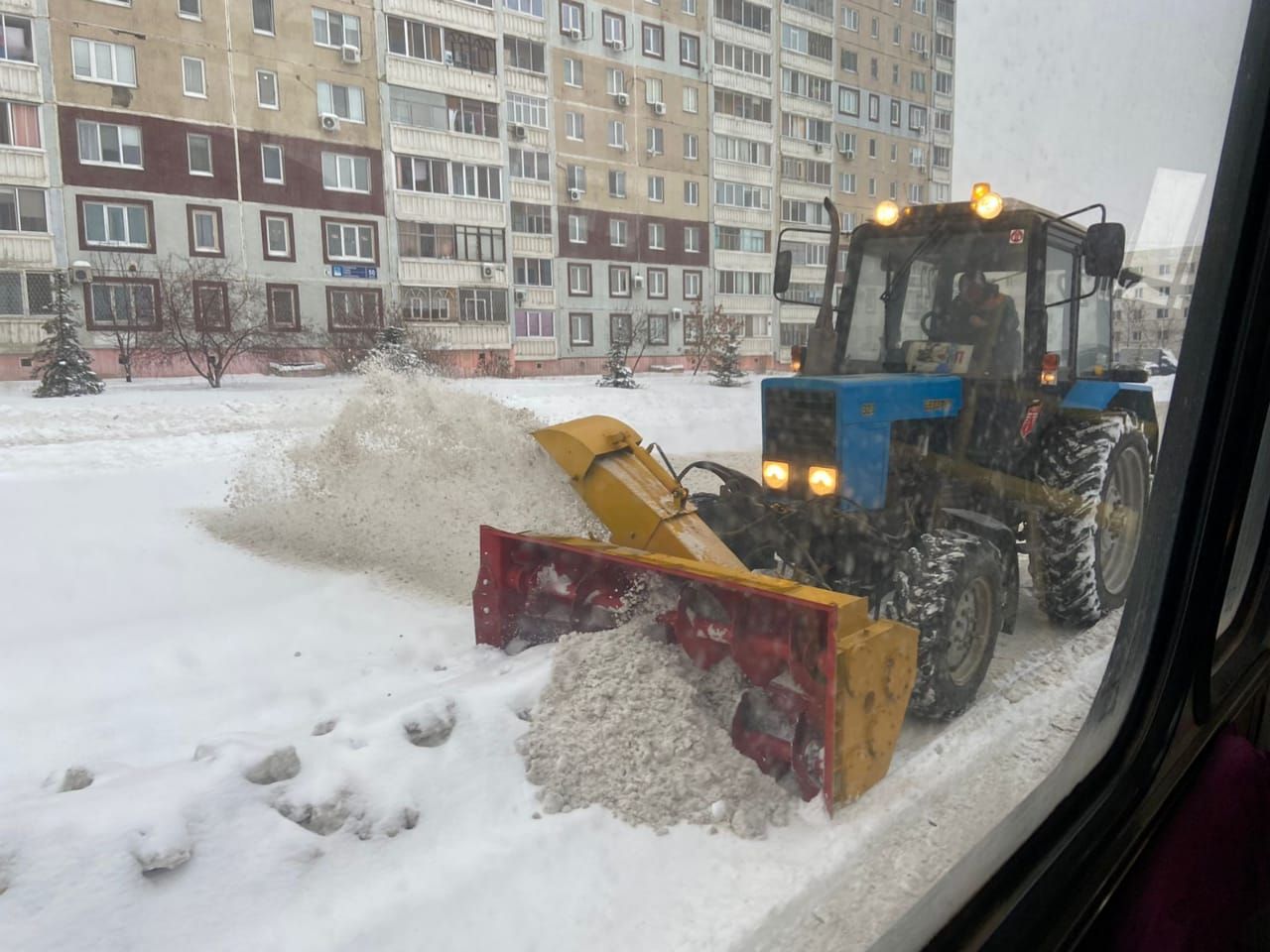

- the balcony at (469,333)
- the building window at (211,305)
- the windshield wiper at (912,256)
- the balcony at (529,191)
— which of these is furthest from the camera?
the windshield wiper at (912,256)

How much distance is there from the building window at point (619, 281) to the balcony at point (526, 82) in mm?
651

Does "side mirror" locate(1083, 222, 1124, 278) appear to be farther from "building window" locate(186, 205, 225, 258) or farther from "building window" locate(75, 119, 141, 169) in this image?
"building window" locate(75, 119, 141, 169)

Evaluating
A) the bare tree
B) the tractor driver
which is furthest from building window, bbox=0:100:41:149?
the tractor driver

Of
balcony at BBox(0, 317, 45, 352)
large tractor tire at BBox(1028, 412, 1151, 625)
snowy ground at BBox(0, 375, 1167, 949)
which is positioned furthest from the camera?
large tractor tire at BBox(1028, 412, 1151, 625)

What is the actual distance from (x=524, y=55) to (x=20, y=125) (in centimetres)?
145

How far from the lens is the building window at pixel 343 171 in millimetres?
2621

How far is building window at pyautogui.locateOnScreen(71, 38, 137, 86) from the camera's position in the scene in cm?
203

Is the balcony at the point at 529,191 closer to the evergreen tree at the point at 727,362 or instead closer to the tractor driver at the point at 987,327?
the evergreen tree at the point at 727,362

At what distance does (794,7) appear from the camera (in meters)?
2.86

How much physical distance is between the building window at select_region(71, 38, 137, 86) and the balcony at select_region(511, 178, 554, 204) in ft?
4.03

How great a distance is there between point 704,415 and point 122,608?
2.66m

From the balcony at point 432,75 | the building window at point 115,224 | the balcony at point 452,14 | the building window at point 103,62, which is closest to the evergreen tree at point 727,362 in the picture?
the balcony at point 432,75

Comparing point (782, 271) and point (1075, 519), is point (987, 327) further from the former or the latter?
point (1075, 519)

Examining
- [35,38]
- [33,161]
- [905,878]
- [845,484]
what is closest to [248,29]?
[35,38]
